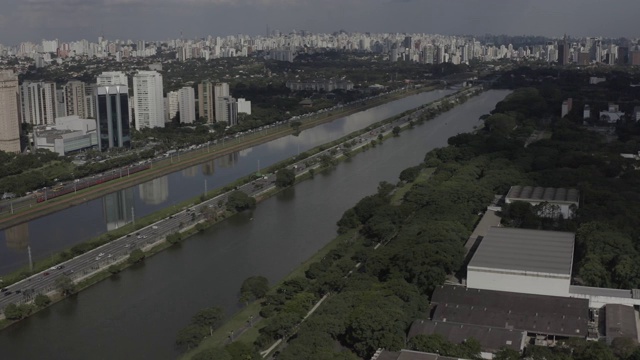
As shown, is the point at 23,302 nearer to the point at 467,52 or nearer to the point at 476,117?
the point at 476,117

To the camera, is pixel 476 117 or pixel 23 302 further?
pixel 476 117

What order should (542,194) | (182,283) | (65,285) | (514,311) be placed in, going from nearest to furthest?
(514,311)
(65,285)
(182,283)
(542,194)

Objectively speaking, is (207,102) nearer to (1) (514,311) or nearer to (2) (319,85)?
(2) (319,85)

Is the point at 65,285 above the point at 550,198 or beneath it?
beneath

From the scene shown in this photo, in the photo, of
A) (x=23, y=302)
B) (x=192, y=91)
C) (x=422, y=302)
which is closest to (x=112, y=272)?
(x=23, y=302)

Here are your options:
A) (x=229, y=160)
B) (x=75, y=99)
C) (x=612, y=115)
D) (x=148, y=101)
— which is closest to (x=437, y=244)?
(x=229, y=160)

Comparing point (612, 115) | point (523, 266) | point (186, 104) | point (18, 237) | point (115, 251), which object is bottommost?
point (18, 237)

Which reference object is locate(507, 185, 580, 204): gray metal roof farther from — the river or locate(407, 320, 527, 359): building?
the river
